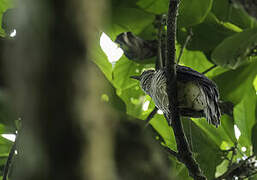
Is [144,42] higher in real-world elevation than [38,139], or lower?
higher

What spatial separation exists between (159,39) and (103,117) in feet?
5.88

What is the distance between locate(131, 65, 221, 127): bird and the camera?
1.75 meters

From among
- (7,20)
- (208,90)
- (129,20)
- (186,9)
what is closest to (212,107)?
(208,90)

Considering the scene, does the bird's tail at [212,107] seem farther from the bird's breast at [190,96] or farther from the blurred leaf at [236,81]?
the blurred leaf at [236,81]

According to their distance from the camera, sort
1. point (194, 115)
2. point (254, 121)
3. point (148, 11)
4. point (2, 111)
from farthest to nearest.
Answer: point (254, 121) → point (148, 11) → point (194, 115) → point (2, 111)

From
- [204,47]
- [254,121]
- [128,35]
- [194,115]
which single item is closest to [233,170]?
[194,115]

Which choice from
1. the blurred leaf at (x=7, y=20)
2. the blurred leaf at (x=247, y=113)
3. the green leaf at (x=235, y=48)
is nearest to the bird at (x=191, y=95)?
the green leaf at (x=235, y=48)

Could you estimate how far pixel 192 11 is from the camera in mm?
1881

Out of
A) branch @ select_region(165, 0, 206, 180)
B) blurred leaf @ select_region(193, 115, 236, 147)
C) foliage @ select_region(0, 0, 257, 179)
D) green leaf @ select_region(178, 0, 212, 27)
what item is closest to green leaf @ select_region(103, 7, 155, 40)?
foliage @ select_region(0, 0, 257, 179)

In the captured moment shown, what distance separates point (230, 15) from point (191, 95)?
600 millimetres

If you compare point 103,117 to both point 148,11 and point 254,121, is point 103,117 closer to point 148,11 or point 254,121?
point 148,11

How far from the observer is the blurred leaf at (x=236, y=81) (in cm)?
208

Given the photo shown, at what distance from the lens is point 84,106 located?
0.77 feet

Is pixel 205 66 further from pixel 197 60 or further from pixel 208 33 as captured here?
pixel 208 33
